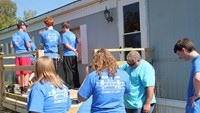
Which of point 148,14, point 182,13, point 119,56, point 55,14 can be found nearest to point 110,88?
point 182,13

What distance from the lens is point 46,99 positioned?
3.05 meters

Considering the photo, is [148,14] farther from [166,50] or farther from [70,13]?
[70,13]

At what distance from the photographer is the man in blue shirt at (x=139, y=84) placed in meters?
4.19

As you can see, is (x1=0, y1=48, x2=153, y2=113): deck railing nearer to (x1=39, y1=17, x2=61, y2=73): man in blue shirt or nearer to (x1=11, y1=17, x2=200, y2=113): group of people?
(x1=39, y1=17, x2=61, y2=73): man in blue shirt

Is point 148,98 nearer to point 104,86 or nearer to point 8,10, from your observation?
point 104,86

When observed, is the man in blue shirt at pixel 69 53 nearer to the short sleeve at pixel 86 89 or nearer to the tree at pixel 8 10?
the short sleeve at pixel 86 89

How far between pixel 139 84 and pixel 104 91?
114cm

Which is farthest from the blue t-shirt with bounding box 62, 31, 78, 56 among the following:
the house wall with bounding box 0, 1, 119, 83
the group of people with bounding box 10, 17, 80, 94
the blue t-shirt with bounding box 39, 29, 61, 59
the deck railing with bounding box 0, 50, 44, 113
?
the house wall with bounding box 0, 1, 119, 83

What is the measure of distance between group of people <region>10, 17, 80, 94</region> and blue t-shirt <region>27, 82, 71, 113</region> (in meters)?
3.27

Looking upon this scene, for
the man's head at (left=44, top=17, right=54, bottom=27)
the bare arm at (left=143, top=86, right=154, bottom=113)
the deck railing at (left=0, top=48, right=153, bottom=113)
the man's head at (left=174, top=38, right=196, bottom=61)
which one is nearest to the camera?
the man's head at (left=174, top=38, right=196, bottom=61)

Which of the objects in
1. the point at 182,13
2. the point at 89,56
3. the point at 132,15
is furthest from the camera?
the point at 89,56

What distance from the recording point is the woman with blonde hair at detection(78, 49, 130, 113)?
128 inches

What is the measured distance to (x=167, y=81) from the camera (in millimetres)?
6559

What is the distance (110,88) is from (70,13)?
22.5 ft
